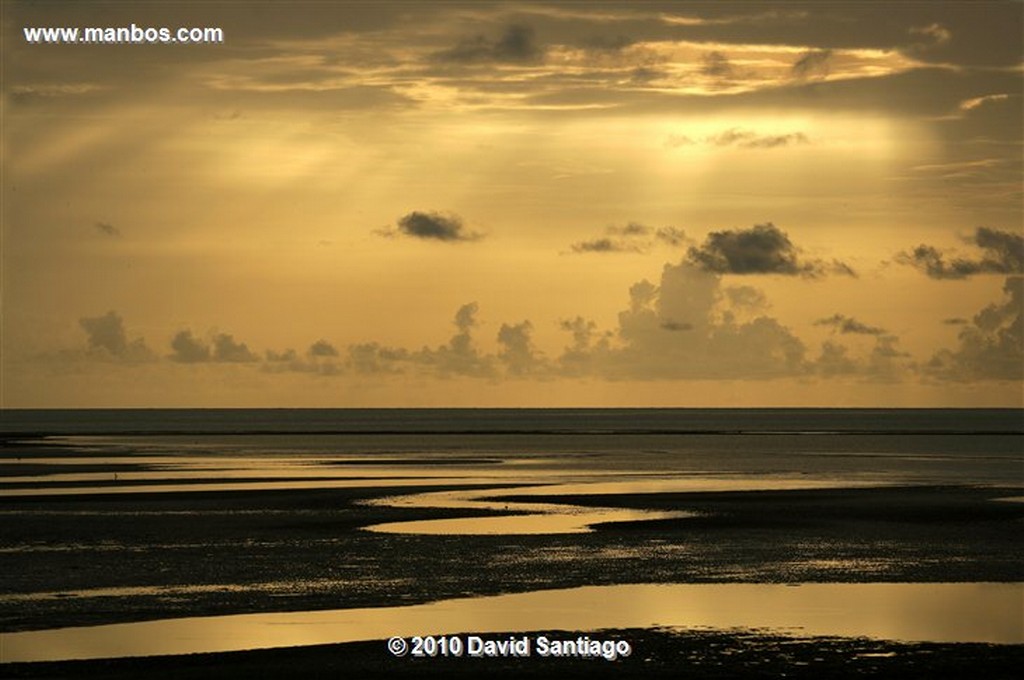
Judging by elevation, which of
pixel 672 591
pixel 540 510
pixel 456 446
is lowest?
pixel 456 446

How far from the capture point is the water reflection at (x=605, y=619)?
28047 millimetres

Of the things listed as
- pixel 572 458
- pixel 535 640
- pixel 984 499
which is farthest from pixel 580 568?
pixel 572 458

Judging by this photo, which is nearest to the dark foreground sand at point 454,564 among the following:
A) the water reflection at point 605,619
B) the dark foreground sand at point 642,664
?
the dark foreground sand at point 642,664

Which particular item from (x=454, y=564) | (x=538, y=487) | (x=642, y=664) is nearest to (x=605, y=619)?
(x=642, y=664)

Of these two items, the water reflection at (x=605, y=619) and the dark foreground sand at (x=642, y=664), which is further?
the water reflection at (x=605, y=619)

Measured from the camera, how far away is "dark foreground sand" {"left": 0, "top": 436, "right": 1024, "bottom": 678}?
86.0ft

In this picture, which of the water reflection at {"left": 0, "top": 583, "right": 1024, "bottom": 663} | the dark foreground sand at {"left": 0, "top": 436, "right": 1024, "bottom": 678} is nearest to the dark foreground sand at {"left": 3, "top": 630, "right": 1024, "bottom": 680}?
the dark foreground sand at {"left": 0, "top": 436, "right": 1024, "bottom": 678}

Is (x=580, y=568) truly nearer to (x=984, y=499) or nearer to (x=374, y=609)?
(x=374, y=609)

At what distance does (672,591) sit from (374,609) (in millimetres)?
7268

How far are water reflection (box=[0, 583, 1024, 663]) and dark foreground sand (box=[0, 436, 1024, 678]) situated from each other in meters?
0.92

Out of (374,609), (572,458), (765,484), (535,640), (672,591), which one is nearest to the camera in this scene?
(535,640)

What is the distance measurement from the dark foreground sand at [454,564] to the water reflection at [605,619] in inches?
36.4

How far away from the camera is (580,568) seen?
38.8 metres

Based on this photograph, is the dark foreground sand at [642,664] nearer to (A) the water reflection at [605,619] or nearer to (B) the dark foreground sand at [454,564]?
(B) the dark foreground sand at [454,564]
